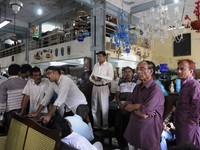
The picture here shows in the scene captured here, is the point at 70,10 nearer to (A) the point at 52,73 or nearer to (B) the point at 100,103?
(B) the point at 100,103

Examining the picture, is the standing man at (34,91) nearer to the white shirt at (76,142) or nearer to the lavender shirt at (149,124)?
the white shirt at (76,142)

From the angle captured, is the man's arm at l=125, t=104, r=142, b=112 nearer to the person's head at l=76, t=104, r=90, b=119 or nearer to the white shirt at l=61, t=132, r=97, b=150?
the white shirt at l=61, t=132, r=97, b=150

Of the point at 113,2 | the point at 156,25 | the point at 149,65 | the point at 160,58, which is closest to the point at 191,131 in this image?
the point at 149,65

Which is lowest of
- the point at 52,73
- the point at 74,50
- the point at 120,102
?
the point at 120,102

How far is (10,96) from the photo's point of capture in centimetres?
271

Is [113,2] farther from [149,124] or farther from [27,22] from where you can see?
[149,124]

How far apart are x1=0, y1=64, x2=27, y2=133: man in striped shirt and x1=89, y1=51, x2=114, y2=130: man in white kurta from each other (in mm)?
1530

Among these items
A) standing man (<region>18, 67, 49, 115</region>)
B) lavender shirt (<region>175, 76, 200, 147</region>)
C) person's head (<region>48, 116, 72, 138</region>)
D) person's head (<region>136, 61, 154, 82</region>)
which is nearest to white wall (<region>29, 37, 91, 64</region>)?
standing man (<region>18, 67, 49, 115</region>)

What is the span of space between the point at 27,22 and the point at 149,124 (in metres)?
11.6

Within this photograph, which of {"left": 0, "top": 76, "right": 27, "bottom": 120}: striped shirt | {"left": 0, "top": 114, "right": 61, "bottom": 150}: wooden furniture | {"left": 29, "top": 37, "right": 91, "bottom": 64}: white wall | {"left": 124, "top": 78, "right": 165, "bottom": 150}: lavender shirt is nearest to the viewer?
{"left": 0, "top": 114, "right": 61, "bottom": 150}: wooden furniture

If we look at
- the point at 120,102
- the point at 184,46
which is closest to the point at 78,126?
the point at 120,102

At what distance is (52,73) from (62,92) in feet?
1.08

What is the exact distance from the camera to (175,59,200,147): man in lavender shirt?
176 centimetres

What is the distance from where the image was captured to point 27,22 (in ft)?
36.5
